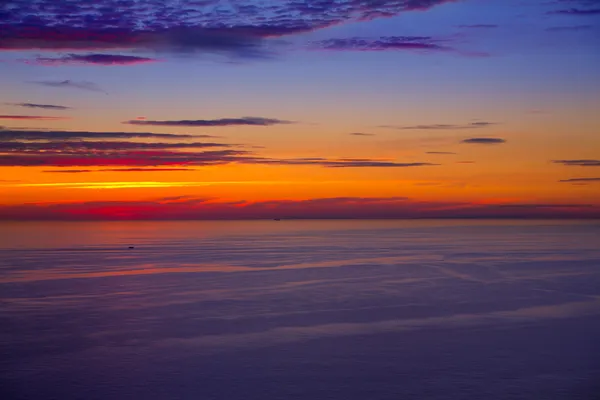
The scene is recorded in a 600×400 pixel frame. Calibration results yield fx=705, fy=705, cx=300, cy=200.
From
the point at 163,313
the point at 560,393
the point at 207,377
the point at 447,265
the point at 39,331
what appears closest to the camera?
the point at 560,393

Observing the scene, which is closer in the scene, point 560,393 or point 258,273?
point 560,393

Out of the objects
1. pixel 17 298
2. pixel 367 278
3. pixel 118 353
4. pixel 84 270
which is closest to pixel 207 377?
pixel 118 353

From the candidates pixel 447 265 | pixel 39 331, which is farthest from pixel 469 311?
pixel 447 265

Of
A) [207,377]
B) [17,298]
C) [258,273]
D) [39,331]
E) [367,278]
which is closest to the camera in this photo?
[207,377]

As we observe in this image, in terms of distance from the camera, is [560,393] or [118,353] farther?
[118,353]

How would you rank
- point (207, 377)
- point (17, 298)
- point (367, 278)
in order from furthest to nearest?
point (367, 278) < point (17, 298) < point (207, 377)

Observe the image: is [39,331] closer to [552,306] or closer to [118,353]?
[118,353]

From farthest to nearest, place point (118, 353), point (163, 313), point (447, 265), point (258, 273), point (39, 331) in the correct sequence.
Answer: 1. point (447, 265)
2. point (258, 273)
3. point (163, 313)
4. point (39, 331)
5. point (118, 353)

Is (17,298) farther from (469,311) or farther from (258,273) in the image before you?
(469,311)
